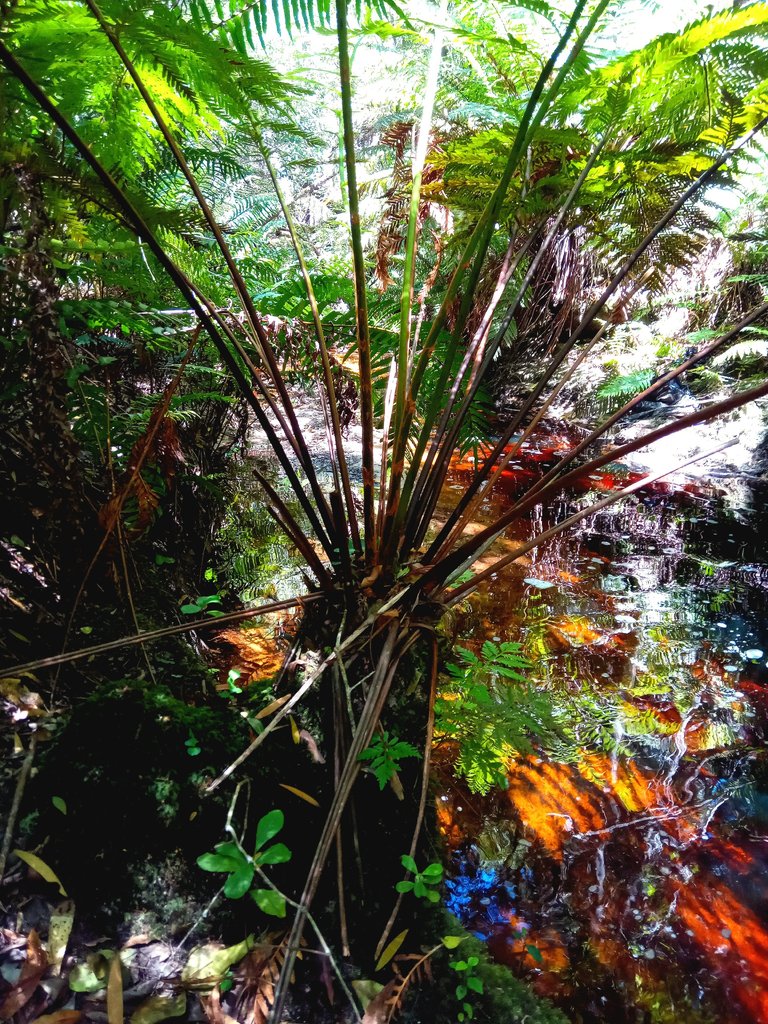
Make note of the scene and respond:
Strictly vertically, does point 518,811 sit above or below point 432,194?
below

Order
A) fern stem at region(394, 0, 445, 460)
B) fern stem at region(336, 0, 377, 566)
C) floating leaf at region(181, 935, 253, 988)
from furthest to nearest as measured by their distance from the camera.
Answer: fern stem at region(394, 0, 445, 460) → fern stem at region(336, 0, 377, 566) → floating leaf at region(181, 935, 253, 988)

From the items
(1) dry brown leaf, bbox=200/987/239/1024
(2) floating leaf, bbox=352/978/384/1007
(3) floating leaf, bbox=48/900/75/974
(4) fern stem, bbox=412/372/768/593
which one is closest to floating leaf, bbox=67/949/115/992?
(3) floating leaf, bbox=48/900/75/974

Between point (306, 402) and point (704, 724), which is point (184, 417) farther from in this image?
point (306, 402)

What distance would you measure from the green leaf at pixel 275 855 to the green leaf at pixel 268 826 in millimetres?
16

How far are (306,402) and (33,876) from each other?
475cm

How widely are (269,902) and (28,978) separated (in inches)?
12.4

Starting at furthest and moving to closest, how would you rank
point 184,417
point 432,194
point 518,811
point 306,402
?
point 306,402 < point 184,417 < point 432,194 < point 518,811

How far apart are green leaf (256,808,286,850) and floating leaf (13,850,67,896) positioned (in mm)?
295

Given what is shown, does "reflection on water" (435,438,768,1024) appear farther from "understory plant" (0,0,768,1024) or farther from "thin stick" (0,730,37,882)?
"thin stick" (0,730,37,882)

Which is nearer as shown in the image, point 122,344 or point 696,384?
point 122,344

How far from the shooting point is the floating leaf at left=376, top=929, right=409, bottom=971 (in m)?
0.83

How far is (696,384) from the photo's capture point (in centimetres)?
530

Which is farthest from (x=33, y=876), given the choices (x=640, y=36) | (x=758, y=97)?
(x=640, y=36)

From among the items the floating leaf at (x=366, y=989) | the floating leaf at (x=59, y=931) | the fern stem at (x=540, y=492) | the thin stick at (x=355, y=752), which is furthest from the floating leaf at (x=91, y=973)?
the fern stem at (x=540, y=492)
